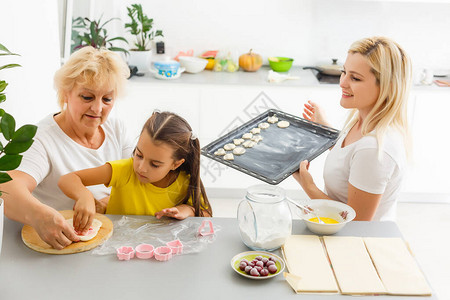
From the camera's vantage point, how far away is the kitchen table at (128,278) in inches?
55.0

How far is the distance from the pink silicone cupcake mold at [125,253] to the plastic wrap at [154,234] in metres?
0.03

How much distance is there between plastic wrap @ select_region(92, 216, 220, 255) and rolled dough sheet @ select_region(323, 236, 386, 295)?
1.22ft

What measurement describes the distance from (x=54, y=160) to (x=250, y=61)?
2439mm

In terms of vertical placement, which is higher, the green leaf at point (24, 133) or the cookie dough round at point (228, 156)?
the green leaf at point (24, 133)

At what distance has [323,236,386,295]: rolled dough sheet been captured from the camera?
4.79 feet

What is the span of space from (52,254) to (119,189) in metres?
0.42

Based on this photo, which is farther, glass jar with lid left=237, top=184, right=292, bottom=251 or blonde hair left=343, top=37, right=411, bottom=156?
blonde hair left=343, top=37, right=411, bottom=156

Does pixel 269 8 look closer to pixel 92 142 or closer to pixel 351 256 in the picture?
pixel 92 142

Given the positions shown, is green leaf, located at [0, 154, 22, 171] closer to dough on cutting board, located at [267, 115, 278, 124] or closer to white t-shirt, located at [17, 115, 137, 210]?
white t-shirt, located at [17, 115, 137, 210]

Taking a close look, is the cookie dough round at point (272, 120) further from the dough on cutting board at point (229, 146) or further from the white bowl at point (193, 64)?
the white bowl at point (193, 64)

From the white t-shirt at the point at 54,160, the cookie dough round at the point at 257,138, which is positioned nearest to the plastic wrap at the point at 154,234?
the white t-shirt at the point at 54,160

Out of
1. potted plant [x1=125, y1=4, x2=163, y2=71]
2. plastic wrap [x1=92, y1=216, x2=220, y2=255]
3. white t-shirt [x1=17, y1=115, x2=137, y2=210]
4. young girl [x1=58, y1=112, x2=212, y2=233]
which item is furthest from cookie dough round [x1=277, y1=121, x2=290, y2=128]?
potted plant [x1=125, y1=4, x2=163, y2=71]

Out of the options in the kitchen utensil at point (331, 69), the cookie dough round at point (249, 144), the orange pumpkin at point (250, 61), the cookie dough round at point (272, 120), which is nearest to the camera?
the cookie dough round at point (249, 144)

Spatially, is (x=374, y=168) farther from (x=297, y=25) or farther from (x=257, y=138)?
(x=297, y=25)
